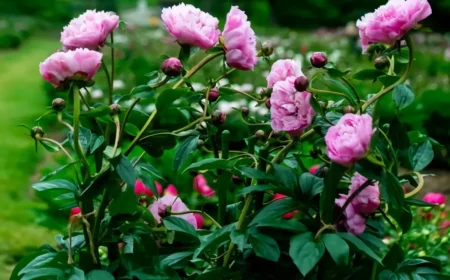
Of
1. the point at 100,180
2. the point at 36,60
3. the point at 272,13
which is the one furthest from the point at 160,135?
the point at 272,13

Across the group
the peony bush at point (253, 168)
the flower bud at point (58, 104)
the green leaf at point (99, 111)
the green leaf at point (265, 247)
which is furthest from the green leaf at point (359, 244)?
the flower bud at point (58, 104)

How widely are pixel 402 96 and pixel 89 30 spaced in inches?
22.5

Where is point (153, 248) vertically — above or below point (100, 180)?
below

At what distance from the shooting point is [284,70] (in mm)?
1334

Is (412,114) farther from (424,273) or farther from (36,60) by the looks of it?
(36,60)

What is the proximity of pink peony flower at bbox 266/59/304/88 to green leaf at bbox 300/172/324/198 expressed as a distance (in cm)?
18

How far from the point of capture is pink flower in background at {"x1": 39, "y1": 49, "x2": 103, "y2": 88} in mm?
1230

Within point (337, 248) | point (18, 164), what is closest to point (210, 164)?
point (337, 248)

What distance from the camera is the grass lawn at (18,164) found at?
10.9ft

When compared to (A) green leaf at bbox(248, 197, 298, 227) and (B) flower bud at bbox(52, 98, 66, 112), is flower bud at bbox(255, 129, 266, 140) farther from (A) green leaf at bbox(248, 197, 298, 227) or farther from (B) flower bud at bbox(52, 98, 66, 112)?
(B) flower bud at bbox(52, 98, 66, 112)

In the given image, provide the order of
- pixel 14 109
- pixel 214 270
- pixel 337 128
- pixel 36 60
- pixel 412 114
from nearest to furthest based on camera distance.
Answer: pixel 337 128 → pixel 214 270 → pixel 412 114 → pixel 14 109 → pixel 36 60

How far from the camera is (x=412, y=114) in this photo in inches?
174

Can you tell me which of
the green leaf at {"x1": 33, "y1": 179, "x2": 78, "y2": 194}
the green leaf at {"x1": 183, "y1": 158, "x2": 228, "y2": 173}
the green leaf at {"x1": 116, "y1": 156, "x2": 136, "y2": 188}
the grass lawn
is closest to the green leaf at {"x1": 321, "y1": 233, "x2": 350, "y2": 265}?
the green leaf at {"x1": 183, "y1": 158, "x2": 228, "y2": 173}

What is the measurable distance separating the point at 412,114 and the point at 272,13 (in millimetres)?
19214
